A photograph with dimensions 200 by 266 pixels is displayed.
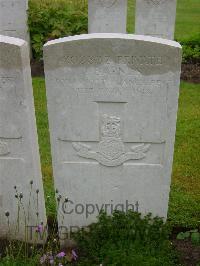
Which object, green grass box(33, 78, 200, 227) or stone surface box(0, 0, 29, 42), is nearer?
green grass box(33, 78, 200, 227)

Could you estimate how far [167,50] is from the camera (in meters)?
3.47

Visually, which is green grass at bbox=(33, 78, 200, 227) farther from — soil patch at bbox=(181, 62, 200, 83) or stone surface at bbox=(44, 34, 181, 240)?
soil patch at bbox=(181, 62, 200, 83)

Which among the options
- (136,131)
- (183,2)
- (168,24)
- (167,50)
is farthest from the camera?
(183,2)

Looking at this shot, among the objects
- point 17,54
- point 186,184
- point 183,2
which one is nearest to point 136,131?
point 17,54

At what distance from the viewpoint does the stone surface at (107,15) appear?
843 centimetres

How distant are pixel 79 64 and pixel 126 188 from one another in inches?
47.4

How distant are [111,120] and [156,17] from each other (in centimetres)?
530

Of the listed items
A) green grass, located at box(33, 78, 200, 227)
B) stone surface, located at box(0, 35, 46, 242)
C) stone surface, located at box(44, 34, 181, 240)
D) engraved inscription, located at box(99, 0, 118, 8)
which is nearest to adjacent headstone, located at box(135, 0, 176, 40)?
engraved inscription, located at box(99, 0, 118, 8)

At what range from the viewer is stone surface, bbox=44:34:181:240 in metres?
3.52

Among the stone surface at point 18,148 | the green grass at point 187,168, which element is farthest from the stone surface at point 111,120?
the green grass at point 187,168

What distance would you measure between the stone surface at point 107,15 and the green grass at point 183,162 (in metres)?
1.67

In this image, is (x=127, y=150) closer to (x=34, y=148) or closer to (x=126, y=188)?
(x=126, y=188)

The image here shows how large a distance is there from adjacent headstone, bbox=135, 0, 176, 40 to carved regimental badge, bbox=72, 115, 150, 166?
204 inches
